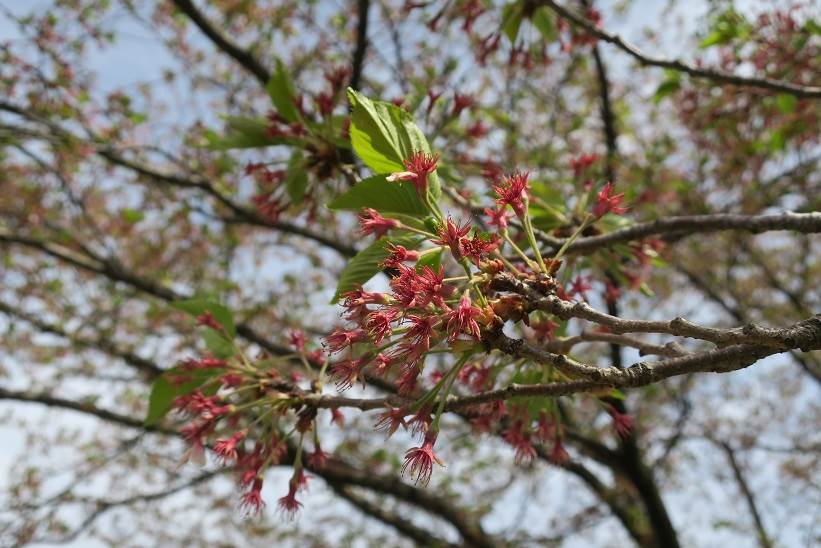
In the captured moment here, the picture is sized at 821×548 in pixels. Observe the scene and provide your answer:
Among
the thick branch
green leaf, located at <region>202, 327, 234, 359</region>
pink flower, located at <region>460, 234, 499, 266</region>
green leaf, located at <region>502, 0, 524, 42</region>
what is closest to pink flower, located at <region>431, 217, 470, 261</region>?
pink flower, located at <region>460, 234, 499, 266</region>

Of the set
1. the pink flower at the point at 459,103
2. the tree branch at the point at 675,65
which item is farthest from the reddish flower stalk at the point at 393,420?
the tree branch at the point at 675,65

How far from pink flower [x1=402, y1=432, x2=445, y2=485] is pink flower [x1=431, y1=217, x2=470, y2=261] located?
459 mm

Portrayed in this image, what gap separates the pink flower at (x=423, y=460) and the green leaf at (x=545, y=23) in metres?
2.48

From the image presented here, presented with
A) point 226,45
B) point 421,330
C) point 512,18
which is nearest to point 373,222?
point 421,330

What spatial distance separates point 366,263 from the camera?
1.84m

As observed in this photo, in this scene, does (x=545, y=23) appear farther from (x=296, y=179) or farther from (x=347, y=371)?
(x=347, y=371)

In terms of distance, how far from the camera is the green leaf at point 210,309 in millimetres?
2424

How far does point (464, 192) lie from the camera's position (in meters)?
2.73

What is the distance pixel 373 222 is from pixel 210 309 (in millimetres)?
975

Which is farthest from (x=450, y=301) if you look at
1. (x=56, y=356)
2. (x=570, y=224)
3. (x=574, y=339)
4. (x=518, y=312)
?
(x=56, y=356)

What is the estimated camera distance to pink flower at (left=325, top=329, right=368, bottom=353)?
1.59 metres

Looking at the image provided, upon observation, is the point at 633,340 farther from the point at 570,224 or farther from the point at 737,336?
the point at 570,224

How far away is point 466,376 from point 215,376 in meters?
0.86

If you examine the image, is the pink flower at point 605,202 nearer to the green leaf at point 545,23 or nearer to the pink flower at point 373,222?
the pink flower at point 373,222
